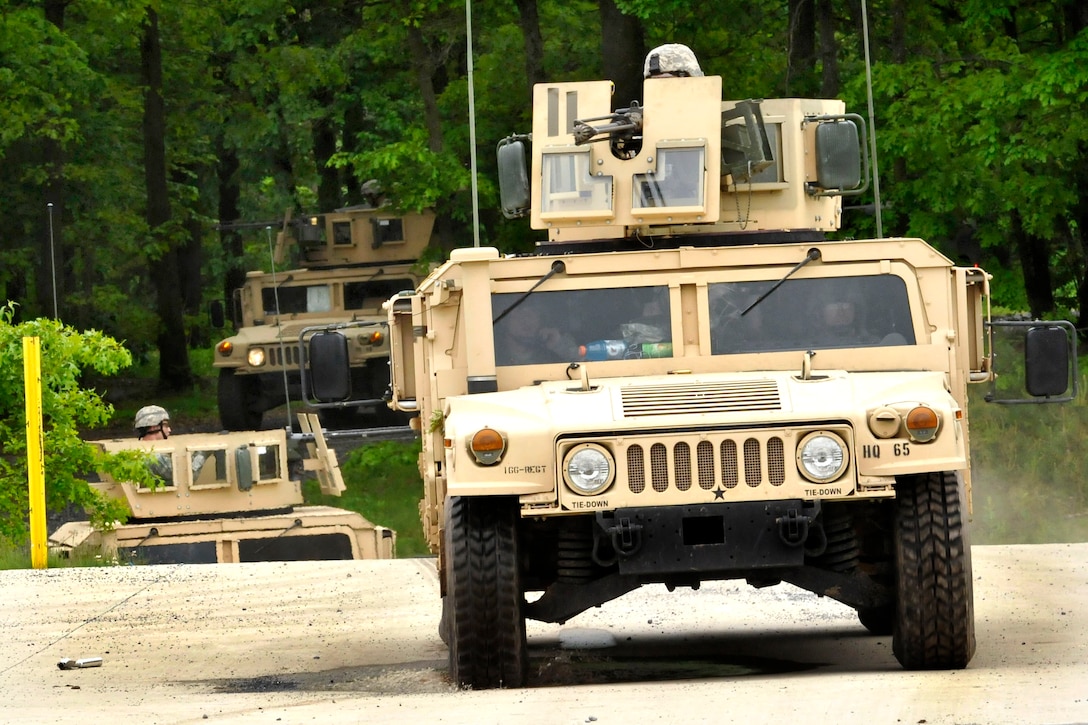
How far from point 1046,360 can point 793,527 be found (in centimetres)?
176

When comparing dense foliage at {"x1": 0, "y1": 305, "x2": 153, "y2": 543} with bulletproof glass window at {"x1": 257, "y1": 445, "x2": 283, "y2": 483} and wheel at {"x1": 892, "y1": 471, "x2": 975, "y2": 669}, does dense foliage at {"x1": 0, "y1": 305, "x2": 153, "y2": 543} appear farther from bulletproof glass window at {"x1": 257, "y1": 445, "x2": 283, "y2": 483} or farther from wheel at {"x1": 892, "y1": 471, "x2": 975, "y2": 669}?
wheel at {"x1": 892, "y1": 471, "x2": 975, "y2": 669}

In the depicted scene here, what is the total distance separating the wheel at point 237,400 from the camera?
22.4 m

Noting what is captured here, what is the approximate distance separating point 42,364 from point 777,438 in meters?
7.63

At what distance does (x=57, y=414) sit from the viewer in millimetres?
13555

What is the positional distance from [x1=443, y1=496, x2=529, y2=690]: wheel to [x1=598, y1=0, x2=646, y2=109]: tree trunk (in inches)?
515

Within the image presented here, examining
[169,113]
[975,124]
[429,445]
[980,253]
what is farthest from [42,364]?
[169,113]

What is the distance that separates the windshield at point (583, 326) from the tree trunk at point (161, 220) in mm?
21028

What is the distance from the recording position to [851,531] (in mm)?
7422

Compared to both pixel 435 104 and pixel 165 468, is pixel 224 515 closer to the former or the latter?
pixel 165 468

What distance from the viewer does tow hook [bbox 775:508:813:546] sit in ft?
23.0

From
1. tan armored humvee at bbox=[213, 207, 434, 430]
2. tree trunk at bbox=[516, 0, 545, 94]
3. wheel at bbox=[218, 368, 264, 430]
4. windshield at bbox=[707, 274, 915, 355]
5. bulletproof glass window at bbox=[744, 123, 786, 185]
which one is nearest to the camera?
windshield at bbox=[707, 274, 915, 355]

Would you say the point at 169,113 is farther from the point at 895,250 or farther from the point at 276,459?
the point at 895,250

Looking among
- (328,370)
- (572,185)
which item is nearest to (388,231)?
(572,185)

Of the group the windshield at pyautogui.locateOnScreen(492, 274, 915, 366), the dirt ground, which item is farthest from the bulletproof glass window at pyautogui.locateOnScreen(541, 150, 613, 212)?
the dirt ground
